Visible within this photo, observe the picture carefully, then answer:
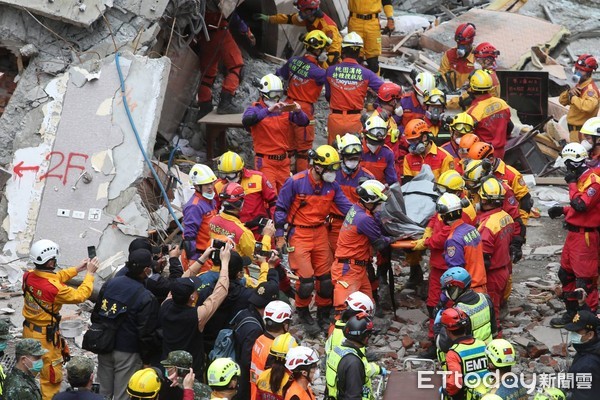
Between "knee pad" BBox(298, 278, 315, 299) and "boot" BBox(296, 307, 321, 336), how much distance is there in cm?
22

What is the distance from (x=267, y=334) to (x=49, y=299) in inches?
94.8

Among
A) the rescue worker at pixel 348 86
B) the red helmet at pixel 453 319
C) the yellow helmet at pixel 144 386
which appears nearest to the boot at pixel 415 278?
the rescue worker at pixel 348 86

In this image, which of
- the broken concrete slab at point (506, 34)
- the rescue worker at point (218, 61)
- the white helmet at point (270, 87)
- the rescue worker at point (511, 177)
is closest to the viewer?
the rescue worker at point (511, 177)

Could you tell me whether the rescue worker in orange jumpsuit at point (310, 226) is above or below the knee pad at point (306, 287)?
above

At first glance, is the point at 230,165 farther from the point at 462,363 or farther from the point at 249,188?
the point at 462,363

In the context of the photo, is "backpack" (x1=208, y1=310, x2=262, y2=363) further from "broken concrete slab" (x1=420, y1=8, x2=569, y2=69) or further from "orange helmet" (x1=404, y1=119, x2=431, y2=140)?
"broken concrete slab" (x1=420, y1=8, x2=569, y2=69)

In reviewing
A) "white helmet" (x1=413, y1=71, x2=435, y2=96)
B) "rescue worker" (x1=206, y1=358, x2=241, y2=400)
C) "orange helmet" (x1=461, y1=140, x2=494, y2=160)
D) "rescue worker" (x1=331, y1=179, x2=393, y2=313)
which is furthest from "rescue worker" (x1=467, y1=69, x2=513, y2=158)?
"rescue worker" (x1=206, y1=358, x2=241, y2=400)

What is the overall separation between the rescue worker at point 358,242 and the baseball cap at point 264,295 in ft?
6.81

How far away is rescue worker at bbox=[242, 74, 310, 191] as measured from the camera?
1503cm

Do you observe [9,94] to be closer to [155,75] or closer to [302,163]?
[155,75]

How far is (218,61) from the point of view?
1836cm

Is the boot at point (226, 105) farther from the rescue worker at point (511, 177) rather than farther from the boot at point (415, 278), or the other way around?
the rescue worker at point (511, 177)

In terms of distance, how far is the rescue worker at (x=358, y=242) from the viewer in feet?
41.1

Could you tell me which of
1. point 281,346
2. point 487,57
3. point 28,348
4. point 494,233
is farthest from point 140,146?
point 281,346
